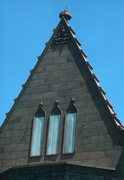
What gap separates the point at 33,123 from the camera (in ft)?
109

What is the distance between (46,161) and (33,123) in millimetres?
2219

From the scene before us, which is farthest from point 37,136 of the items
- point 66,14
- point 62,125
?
point 66,14

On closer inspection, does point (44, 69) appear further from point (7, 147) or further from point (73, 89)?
point (7, 147)

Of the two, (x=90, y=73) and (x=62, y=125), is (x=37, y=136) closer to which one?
(x=62, y=125)

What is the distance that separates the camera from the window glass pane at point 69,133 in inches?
1258

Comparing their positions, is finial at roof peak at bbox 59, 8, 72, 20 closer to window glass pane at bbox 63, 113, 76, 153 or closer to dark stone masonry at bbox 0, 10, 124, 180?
dark stone masonry at bbox 0, 10, 124, 180

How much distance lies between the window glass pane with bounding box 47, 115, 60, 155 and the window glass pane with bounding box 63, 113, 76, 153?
0.41m

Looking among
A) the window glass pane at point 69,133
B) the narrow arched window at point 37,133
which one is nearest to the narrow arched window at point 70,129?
the window glass pane at point 69,133

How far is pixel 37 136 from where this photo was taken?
32875 mm

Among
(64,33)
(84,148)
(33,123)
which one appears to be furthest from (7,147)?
(64,33)

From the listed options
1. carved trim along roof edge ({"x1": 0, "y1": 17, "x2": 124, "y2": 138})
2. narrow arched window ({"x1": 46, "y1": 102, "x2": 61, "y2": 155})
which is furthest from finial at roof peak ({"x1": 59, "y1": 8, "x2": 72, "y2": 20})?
narrow arched window ({"x1": 46, "y1": 102, "x2": 61, "y2": 155})

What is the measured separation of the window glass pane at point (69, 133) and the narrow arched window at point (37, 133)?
3.85 feet

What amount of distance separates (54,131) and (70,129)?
0.74 meters

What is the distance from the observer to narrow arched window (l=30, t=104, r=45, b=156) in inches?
1280
